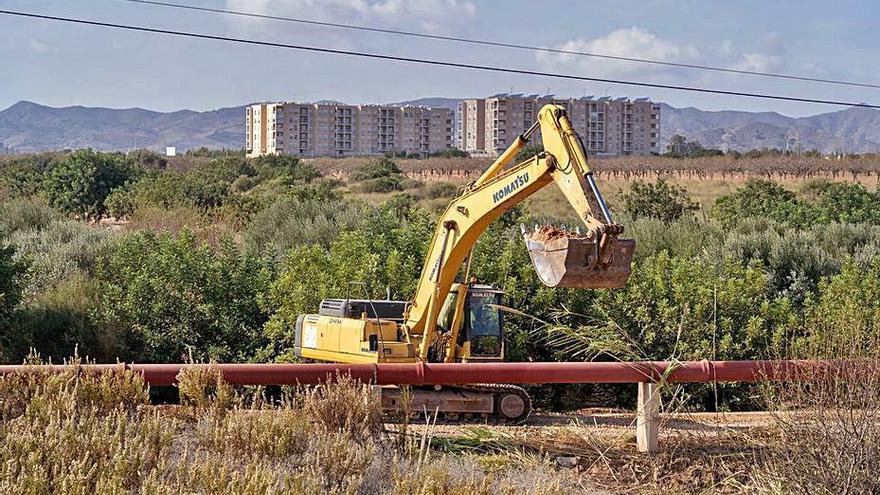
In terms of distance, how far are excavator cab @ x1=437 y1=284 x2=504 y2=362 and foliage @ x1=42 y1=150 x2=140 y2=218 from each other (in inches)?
1248

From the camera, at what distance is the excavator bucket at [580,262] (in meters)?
10.1

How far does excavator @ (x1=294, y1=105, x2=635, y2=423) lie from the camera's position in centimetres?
1143

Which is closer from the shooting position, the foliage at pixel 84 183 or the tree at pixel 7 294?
the tree at pixel 7 294

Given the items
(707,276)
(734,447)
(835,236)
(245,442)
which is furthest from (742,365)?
(835,236)

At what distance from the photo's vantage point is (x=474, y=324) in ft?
48.3

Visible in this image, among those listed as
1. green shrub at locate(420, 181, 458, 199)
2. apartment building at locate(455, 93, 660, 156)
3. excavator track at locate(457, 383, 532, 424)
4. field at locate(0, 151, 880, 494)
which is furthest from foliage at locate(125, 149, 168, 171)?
apartment building at locate(455, 93, 660, 156)

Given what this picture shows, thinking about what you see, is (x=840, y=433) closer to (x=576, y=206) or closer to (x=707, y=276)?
(x=576, y=206)

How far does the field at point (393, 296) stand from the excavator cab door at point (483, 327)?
27.9 inches

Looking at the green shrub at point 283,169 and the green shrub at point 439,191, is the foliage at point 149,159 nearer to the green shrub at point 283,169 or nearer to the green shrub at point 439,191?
the green shrub at point 283,169

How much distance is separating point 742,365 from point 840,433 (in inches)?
72.5

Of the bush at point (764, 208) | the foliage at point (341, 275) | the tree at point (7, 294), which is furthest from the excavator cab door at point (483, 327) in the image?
the bush at point (764, 208)

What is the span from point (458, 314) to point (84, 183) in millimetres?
35432

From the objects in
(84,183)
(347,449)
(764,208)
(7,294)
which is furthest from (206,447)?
(84,183)

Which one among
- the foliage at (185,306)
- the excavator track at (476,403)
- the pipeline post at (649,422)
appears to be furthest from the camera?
the foliage at (185,306)
